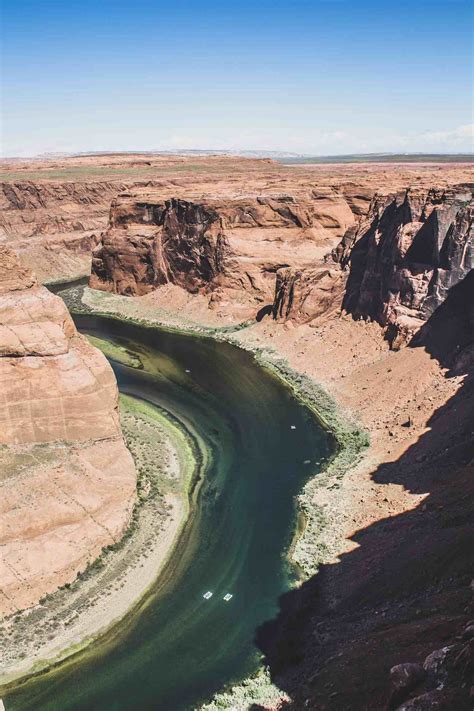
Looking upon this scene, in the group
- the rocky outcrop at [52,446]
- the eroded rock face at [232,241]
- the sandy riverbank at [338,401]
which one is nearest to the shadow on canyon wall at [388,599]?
the sandy riverbank at [338,401]

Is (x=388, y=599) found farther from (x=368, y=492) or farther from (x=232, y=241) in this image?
(x=232, y=241)

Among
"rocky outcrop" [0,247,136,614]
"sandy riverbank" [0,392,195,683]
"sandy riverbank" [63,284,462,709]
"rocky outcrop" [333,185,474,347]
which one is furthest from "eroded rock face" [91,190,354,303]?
"rocky outcrop" [0,247,136,614]

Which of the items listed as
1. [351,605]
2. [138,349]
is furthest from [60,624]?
[138,349]

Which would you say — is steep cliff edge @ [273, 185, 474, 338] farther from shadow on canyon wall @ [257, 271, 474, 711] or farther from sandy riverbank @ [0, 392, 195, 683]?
sandy riverbank @ [0, 392, 195, 683]

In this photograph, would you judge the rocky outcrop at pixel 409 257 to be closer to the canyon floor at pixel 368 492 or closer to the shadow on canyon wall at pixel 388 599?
the canyon floor at pixel 368 492

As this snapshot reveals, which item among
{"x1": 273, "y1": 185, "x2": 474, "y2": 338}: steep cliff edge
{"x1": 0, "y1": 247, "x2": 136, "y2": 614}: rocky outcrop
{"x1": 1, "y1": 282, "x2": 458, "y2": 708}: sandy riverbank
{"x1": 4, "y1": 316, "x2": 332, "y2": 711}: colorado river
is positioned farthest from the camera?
{"x1": 273, "y1": 185, "x2": 474, "y2": 338}: steep cliff edge
